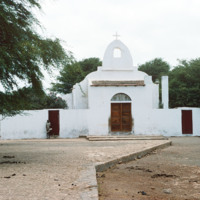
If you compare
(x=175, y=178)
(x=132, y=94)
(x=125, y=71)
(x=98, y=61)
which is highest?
(x=98, y=61)

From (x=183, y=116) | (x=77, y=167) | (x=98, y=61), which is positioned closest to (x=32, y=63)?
(x=77, y=167)

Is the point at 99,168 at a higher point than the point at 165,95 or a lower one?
lower

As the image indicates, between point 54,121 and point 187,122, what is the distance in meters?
9.48

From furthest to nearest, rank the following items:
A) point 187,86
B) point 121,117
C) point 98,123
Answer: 1. point 187,86
2. point 121,117
3. point 98,123

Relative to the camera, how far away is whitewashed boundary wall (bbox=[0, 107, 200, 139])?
948 inches

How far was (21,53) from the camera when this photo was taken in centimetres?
859

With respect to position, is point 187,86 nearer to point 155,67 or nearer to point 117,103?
point 117,103

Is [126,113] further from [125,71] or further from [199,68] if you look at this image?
[199,68]

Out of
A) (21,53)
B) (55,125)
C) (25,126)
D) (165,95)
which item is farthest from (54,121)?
(21,53)

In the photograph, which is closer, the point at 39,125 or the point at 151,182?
the point at 151,182

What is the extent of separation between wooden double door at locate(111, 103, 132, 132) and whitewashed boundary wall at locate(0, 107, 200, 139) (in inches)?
14.1

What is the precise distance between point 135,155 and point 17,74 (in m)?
4.93

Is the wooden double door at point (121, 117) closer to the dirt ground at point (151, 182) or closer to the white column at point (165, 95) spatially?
the white column at point (165, 95)

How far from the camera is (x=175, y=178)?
305 inches
